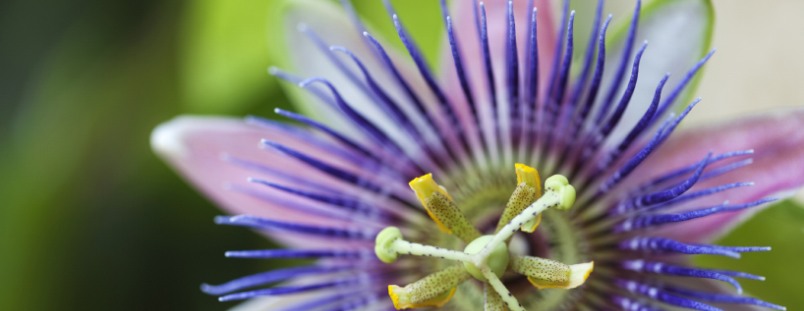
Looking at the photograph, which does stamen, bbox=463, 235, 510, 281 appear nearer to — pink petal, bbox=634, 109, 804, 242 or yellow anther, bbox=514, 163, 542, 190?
yellow anther, bbox=514, 163, 542, 190

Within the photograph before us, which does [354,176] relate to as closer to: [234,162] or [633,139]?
[234,162]

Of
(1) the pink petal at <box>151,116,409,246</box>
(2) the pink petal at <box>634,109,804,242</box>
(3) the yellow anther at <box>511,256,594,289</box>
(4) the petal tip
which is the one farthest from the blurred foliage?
(4) the petal tip

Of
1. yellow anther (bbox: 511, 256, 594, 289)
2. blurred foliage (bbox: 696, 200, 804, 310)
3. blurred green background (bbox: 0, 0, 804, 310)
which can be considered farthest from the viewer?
blurred green background (bbox: 0, 0, 804, 310)

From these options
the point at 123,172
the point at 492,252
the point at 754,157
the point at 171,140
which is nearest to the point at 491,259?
the point at 492,252

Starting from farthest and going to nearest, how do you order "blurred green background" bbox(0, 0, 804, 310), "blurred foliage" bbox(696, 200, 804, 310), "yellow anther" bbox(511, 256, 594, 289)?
"blurred green background" bbox(0, 0, 804, 310)
"blurred foliage" bbox(696, 200, 804, 310)
"yellow anther" bbox(511, 256, 594, 289)

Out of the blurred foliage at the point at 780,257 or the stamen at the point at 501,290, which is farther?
the blurred foliage at the point at 780,257

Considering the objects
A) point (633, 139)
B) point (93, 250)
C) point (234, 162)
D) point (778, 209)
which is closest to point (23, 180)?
point (93, 250)

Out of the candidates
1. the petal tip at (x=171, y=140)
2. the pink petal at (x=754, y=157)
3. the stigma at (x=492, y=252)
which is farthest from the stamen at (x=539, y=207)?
the petal tip at (x=171, y=140)

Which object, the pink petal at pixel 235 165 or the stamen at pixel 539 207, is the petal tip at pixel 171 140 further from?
the stamen at pixel 539 207
